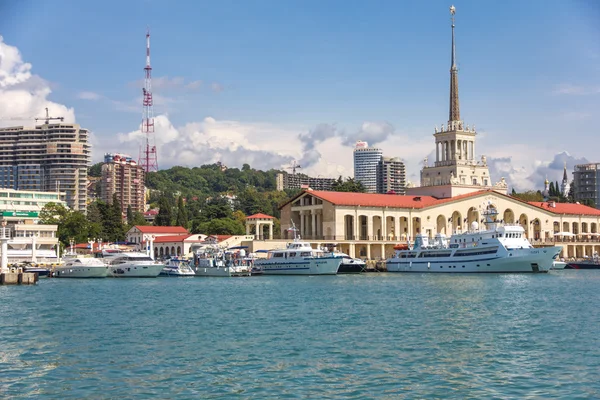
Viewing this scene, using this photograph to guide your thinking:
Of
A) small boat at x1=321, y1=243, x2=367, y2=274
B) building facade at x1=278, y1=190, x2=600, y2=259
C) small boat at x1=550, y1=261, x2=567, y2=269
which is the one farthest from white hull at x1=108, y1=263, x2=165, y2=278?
small boat at x1=550, y1=261, x2=567, y2=269

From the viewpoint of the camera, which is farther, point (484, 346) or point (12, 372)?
point (484, 346)

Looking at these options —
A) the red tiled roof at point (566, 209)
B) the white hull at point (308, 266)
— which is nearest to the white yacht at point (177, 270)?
the white hull at point (308, 266)

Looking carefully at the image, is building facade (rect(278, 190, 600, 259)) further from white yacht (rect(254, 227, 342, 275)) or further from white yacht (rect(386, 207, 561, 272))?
white yacht (rect(254, 227, 342, 275))

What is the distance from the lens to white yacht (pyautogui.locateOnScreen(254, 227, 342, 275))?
8088cm

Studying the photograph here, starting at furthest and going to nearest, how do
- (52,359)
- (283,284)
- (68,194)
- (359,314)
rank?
(68,194), (283,284), (359,314), (52,359)

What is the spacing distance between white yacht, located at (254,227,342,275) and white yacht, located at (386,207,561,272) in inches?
437

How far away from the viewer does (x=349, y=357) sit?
88.9 feet

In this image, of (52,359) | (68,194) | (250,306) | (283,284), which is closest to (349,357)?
(52,359)

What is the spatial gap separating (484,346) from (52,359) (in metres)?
14.7

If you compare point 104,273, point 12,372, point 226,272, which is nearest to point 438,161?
Answer: point 226,272

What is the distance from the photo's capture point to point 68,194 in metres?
195

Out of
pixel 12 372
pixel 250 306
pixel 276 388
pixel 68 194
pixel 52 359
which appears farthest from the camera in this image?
pixel 68 194

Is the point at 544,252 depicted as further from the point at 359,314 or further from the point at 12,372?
the point at 12,372

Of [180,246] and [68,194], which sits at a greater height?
[68,194]
